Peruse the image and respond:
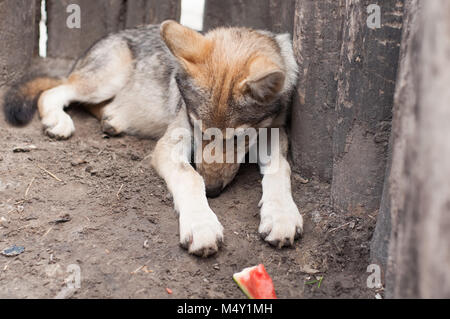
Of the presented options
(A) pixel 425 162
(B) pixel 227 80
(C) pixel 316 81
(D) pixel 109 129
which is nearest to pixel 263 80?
(B) pixel 227 80

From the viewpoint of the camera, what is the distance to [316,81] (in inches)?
131

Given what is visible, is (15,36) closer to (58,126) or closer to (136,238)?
(58,126)

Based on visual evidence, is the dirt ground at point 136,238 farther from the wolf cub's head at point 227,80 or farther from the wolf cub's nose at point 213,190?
the wolf cub's head at point 227,80

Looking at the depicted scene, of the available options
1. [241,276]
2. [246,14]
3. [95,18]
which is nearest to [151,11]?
[95,18]

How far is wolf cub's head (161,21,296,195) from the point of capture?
10.3ft

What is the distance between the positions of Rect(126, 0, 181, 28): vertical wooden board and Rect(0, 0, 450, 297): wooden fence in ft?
0.04

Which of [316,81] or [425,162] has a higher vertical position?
[316,81]

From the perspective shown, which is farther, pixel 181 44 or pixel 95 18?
pixel 95 18

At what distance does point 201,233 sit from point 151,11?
3.18 m

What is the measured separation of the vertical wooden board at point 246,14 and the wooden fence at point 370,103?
1cm

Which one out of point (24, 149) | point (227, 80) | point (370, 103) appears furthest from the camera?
point (24, 149)

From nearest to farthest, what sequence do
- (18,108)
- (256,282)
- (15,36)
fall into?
(256,282) < (18,108) < (15,36)

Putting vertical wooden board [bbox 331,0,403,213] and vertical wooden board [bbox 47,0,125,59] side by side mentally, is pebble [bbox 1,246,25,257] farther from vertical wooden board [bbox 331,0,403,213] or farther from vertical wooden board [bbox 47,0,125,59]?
vertical wooden board [bbox 47,0,125,59]

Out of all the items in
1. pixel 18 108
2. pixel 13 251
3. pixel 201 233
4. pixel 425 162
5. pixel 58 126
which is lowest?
pixel 13 251
